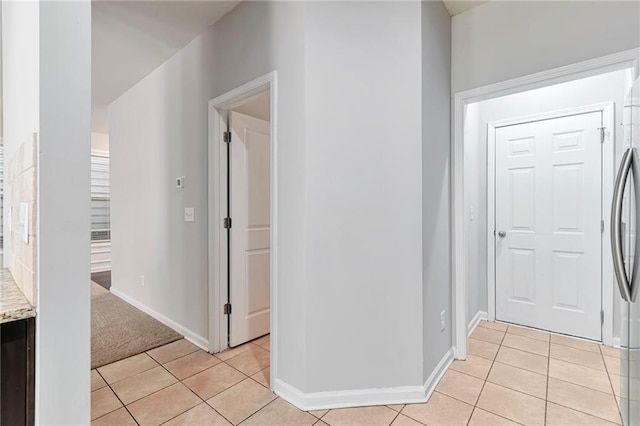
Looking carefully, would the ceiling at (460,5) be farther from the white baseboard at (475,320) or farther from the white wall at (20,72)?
the white baseboard at (475,320)

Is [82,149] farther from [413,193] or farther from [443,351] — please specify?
[443,351]

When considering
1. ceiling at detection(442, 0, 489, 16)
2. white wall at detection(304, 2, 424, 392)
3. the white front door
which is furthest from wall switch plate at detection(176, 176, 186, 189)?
the white front door

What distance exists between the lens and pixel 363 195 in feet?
6.07

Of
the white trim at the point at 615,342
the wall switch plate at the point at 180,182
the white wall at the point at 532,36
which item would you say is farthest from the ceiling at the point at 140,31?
the white trim at the point at 615,342

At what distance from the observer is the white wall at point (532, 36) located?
1796 millimetres

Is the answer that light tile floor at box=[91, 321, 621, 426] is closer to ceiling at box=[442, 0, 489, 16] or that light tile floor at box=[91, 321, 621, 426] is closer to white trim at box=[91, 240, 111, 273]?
ceiling at box=[442, 0, 489, 16]

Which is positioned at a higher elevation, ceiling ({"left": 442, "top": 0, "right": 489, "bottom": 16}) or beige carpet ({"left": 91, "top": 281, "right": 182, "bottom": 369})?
ceiling ({"left": 442, "top": 0, "right": 489, "bottom": 16})

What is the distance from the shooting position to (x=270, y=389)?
1993mm

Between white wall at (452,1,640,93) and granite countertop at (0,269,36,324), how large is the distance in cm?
270

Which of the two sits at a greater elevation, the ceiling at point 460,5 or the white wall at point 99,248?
the ceiling at point 460,5

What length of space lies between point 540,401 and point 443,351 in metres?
0.58

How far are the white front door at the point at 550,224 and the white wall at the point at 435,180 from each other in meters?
1.16

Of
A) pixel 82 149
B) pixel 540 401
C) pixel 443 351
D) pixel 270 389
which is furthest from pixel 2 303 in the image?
pixel 540 401

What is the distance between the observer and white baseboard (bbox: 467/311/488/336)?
2.85 m
